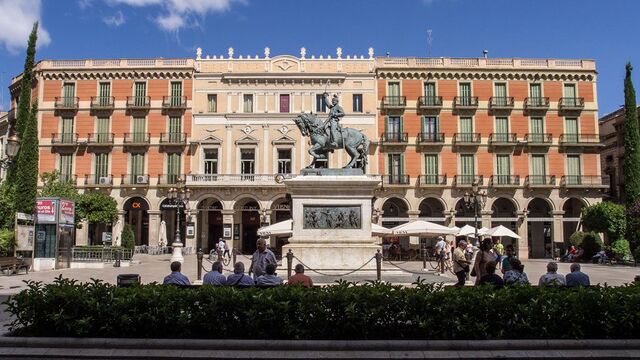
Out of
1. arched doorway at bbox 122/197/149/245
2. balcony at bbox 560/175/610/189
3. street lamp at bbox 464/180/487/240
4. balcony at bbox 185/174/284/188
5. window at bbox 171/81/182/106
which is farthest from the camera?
arched doorway at bbox 122/197/149/245

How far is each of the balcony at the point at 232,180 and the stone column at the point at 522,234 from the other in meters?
19.1

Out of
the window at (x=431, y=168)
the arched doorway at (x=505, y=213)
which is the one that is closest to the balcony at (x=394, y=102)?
the window at (x=431, y=168)

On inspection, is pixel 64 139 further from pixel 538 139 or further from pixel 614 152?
pixel 614 152

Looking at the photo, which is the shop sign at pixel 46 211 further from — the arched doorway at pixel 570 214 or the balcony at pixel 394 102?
the arched doorway at pixel 570 214

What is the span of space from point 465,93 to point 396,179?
9.27 meters

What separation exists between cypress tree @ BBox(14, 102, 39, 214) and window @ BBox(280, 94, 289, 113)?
774 inches

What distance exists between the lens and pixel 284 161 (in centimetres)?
4456

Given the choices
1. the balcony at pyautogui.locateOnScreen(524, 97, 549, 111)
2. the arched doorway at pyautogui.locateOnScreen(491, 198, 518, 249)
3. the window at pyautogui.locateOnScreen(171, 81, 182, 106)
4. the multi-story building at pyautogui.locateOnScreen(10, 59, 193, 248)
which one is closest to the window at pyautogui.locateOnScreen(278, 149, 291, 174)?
the multi-story building at pyautogui.locateOnScreen(10, 59, 193, 248)

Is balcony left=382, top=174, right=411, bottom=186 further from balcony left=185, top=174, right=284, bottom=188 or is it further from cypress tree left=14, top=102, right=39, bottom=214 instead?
cypress tree left=14, top=102, right=39, bottom=214

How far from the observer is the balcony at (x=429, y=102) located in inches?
1759

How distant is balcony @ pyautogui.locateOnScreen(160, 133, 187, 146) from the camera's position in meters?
44.4

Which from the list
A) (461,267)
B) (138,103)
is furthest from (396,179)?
(461,267)

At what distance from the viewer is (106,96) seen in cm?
4553

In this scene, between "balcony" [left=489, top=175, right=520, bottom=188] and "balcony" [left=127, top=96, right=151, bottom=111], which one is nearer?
"balcony" [left=489, top=175, right=520, bottom=188]
